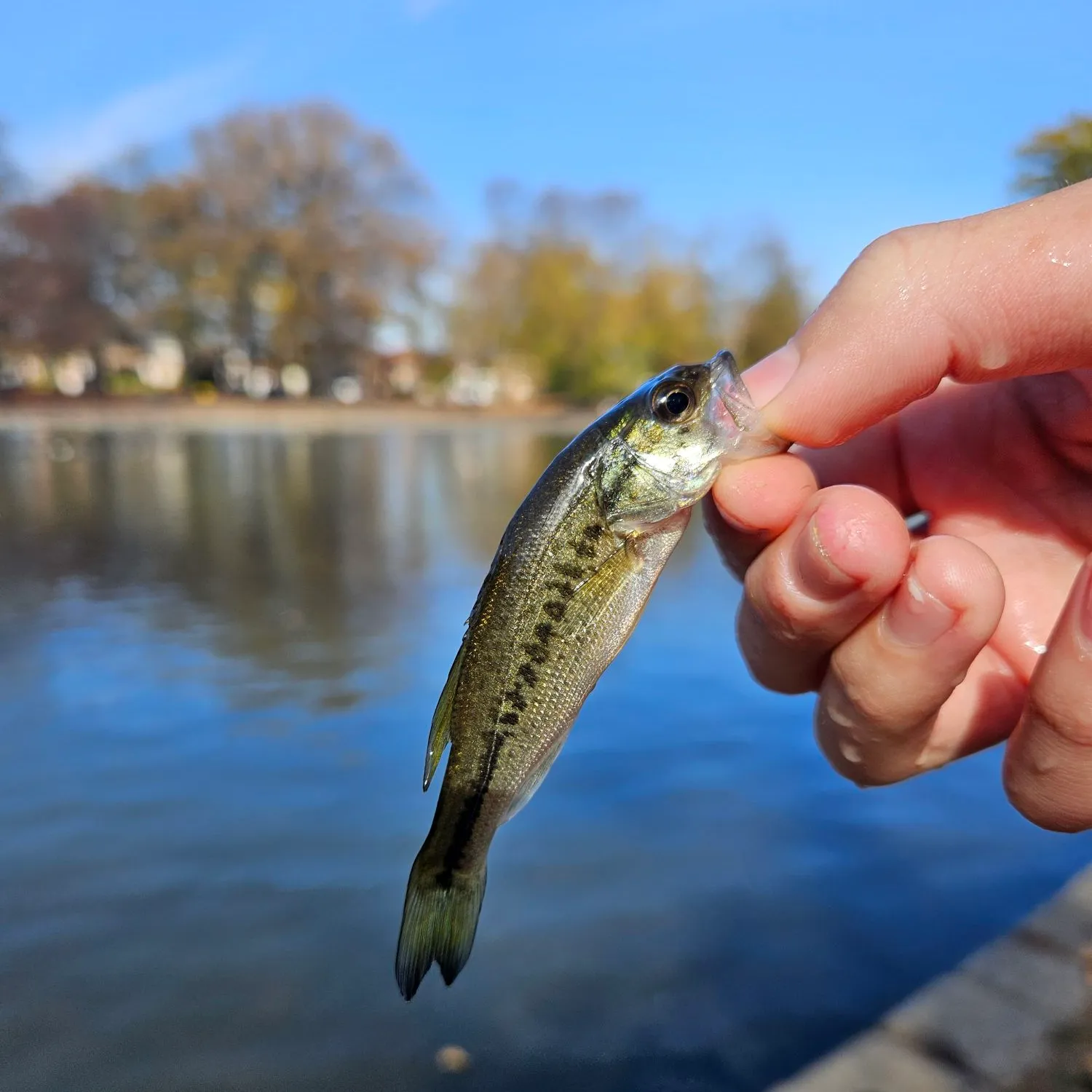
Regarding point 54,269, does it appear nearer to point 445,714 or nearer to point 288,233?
point 288,233

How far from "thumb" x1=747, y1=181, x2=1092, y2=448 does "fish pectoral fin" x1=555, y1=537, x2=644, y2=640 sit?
1.90 feet

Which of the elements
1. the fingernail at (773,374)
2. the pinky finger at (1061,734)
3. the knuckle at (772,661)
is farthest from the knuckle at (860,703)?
the fingernail at (773,374)

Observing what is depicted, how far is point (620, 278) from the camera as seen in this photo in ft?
268

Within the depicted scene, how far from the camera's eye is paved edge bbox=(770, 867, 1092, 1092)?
277 cm

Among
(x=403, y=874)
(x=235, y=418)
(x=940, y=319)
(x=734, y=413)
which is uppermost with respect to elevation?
(x=940, y=319)

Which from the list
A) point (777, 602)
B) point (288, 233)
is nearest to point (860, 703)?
point (777, 602)

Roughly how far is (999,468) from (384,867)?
11.1 ft

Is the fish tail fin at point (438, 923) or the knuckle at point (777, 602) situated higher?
the knuckle at point (777, 602)

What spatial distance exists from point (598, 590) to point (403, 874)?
267 cm

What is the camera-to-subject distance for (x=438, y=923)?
2506 mm

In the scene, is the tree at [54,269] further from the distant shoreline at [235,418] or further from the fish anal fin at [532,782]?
the fish anal fin at [532,782]

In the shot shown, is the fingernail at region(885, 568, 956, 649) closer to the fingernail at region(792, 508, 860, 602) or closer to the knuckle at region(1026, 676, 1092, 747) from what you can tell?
the fingernail at region(792, 508, 860, 602)

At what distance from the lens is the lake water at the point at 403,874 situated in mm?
3570

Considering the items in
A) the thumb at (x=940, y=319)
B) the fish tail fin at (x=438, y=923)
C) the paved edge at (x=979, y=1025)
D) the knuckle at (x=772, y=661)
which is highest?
the thumb at (x=940, y=319)
